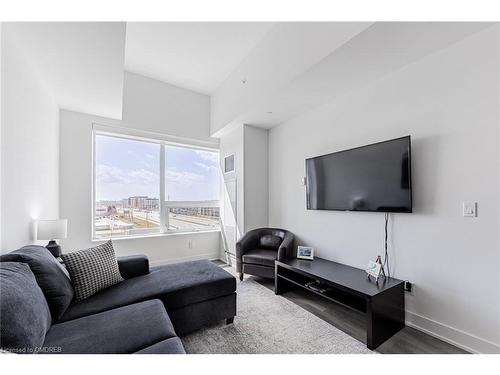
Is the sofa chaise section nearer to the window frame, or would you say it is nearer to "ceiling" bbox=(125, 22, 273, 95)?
the window frame

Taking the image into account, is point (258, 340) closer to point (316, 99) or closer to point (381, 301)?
point (381, 301)

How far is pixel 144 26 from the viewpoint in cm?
247

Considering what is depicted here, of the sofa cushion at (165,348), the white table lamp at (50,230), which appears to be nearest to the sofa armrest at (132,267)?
the white table lamp at (50,230)

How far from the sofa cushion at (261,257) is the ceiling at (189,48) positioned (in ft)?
8.90

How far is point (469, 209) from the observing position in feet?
5.53

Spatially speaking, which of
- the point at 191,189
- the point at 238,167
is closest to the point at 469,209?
the point at 238,167

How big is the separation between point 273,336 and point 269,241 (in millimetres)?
1610

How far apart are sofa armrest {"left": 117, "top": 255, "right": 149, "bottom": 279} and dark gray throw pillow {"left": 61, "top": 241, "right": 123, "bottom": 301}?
0.10m

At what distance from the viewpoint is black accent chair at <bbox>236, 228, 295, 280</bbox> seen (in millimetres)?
2840

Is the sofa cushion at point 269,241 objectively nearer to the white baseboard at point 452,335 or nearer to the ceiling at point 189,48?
the white baseboard at point 452,335

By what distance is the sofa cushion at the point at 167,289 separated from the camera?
5.02 ft

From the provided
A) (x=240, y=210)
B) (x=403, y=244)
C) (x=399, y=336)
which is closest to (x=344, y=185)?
(x=403, y=244)

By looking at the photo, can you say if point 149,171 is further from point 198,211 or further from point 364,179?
point 364,179

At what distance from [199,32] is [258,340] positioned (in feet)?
10.4
